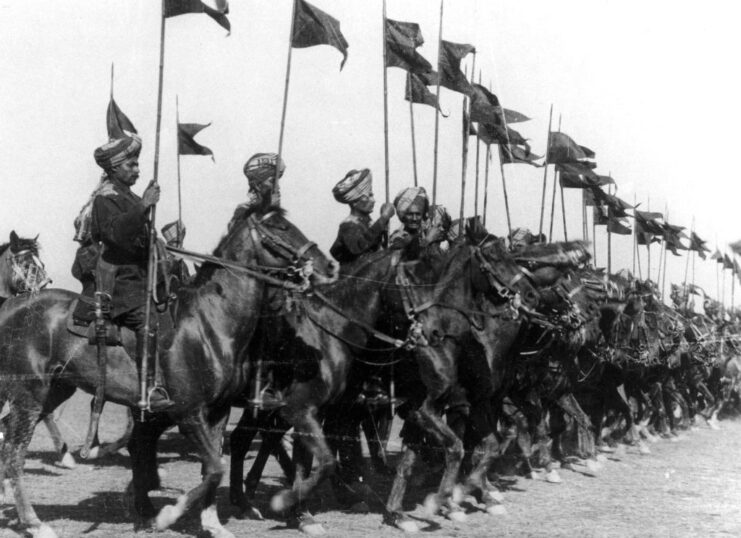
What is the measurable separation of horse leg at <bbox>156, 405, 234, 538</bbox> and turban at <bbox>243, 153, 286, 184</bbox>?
2625mm

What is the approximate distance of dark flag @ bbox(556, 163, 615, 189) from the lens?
18.0 m

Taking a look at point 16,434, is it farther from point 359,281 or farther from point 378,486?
point 378,486

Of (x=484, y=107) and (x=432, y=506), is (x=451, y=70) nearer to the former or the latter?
(x=484, y=107)

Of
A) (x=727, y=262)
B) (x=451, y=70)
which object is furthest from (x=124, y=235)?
(x=727, y=262)

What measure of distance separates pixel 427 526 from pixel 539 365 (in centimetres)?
424

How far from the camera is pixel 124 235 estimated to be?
777 centimetres

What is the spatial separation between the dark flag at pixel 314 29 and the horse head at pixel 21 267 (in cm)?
431

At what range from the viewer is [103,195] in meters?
7.98

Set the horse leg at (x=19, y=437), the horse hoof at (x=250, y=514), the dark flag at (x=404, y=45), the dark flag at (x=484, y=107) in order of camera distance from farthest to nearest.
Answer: the dark flag at (x=484, y=107)
the dark flag at (x=404, y=45)
the horse hoof at (x=250, y=514)
the horse leg at (x=19, y=437)

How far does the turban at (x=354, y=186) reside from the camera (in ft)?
34.5

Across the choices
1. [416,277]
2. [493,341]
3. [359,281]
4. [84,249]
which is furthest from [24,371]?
[493,341]

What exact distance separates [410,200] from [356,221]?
686 millimetres

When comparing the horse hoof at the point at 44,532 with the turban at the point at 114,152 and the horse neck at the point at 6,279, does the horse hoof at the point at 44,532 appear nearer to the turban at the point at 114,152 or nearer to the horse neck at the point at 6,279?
the turban at the point at 114,152

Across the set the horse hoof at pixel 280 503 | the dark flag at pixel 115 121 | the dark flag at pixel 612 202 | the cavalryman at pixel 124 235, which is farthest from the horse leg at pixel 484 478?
the dark flag at pixel 612 202
